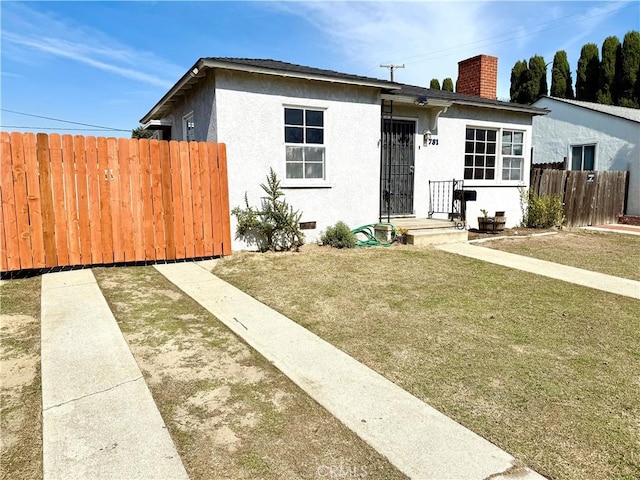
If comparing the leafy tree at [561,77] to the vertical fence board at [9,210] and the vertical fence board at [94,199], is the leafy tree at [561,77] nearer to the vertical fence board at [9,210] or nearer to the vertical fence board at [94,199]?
the vertical fence board at [94,199]

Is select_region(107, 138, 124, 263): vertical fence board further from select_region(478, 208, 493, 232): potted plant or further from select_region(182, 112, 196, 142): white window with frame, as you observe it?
select_region(478, 208, 493, 232): potted plant

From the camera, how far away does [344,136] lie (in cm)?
908

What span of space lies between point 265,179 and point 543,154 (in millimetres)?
16487

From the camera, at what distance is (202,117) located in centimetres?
856

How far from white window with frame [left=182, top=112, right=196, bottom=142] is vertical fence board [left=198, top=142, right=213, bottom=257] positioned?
7.85ft

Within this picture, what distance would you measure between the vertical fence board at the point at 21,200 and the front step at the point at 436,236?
722 centimetres

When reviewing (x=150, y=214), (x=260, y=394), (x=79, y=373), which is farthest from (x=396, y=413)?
(x=150, y=214)

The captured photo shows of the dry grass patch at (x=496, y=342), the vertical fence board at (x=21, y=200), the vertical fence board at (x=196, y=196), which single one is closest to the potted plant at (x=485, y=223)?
the dry grass patch at (x=496, y=342)

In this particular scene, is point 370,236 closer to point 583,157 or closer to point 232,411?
point 232,411

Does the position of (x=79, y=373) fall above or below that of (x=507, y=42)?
below

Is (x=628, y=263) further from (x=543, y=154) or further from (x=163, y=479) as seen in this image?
(x=543, y=154)

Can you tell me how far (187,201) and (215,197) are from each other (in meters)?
0.53

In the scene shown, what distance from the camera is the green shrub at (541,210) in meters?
12.2

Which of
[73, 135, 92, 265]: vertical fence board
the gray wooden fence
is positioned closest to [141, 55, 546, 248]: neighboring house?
the gray wooden fence
